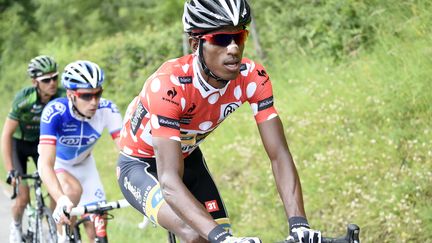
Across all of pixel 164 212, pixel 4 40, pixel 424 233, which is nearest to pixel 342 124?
pixel 424 233

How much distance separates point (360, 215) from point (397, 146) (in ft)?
2.65

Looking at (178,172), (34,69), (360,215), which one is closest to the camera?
(178,172)

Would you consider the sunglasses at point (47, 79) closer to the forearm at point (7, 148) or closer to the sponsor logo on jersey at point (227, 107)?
the forearm at point (7, 148)

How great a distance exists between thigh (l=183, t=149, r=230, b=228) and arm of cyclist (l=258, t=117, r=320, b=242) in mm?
567

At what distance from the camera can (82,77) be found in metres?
6.14

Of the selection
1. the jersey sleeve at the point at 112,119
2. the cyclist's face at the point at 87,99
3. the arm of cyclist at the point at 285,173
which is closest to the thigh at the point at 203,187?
the arm of cyclist at the point at 285,173

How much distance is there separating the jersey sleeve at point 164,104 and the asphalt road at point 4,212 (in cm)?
586

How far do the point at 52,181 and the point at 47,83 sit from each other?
232 cm

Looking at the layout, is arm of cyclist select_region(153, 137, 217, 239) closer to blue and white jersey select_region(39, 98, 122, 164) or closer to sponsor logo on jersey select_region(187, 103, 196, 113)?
sponsor logo on jersey select_region(187, 103, 196, 113)

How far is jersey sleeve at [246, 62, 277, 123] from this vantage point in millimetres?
4281

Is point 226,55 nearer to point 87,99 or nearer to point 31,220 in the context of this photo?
point 87,99

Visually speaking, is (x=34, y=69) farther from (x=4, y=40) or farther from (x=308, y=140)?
(x=4, y=40)

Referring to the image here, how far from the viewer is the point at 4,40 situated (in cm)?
2878

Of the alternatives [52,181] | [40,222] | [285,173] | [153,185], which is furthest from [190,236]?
[40,222]
